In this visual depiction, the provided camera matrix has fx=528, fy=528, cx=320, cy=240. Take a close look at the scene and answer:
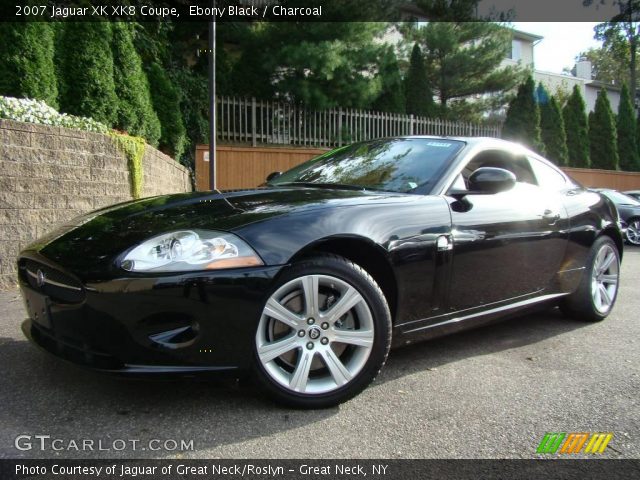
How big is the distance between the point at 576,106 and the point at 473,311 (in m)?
23.5

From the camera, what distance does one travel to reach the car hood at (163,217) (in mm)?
2295

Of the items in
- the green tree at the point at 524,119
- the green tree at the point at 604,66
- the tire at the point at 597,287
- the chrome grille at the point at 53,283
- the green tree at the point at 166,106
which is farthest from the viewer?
the green tree at the point at 604,66

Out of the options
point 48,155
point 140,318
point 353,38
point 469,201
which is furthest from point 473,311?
point 353,38

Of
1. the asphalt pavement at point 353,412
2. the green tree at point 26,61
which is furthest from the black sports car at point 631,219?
the green tree at point 26,61

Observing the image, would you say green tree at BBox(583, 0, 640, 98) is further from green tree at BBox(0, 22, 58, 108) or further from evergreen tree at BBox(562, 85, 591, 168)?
green tree at BBox(0, 22, 58, 108)

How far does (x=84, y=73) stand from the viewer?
295 inches

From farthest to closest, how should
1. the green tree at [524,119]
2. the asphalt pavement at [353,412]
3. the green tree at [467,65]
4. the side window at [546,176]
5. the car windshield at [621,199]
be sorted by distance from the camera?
the green tree at [524,119] < the green tree at [467,65] < the car windshield at [621,199] < the side window at [546,176] < the asphalt pavement at [353,412]

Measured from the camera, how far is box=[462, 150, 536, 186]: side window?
3.60 metres

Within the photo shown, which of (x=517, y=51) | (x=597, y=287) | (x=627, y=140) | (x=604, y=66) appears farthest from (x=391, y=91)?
(x=604, y=66)

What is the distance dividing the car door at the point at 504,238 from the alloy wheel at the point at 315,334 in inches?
29.5

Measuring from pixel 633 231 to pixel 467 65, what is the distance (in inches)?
396

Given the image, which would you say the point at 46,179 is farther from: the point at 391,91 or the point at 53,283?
the point at 391,91

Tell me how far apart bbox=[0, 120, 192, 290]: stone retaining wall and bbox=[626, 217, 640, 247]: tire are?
11.3m

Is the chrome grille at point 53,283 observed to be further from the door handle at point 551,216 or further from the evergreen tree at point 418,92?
the evergreen tree at point 418,92
